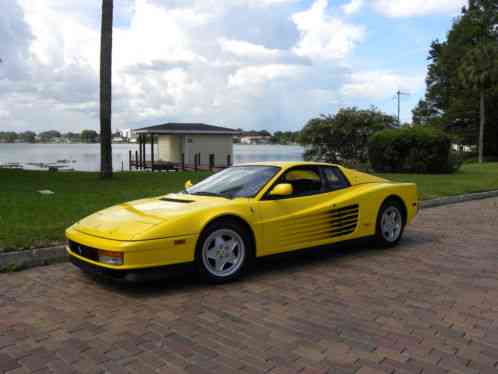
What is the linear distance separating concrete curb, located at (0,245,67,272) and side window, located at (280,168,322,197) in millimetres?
3078

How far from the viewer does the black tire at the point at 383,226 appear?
7.25 m

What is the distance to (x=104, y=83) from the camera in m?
15.0

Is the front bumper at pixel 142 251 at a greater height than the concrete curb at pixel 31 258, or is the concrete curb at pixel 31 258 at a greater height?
the front bumper at pixel 142 251

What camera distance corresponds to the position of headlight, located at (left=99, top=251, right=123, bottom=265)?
4898 mm

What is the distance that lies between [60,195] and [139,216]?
613 centimetres

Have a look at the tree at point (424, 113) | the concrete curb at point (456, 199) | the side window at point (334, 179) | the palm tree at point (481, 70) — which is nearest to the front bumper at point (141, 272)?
the side window at point (334, 179)

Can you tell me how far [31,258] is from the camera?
6.36 m

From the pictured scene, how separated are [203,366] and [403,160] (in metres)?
20.2

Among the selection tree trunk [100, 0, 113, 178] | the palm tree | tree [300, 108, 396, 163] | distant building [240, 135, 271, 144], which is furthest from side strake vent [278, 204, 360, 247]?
distant building [240, 135, 271, 144]

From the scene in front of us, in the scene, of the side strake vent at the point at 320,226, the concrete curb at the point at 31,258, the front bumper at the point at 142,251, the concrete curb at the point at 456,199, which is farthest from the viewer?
the concrete curb at the point at 456,199

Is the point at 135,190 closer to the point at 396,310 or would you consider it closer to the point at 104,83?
the point at 104,83

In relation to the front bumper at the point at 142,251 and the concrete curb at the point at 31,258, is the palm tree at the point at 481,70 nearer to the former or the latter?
the concrete curb at the point at 31,258

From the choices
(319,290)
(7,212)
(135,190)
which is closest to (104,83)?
(135,190)

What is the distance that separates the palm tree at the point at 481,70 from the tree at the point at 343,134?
65.9 feet
